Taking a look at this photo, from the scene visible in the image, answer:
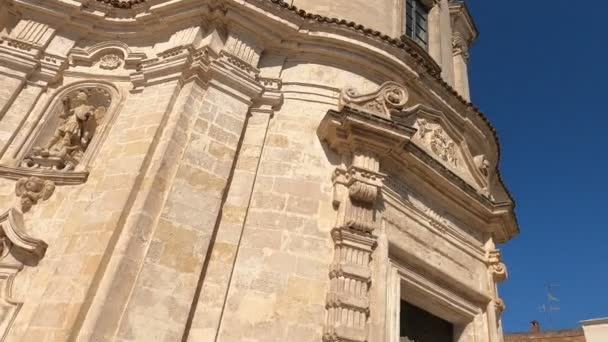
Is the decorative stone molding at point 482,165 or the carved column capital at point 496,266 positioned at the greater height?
the decorative stone molding at point 482,165

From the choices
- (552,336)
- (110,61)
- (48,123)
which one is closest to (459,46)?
(110,61)

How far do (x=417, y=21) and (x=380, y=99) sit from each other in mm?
4918

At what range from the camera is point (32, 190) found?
5910mm

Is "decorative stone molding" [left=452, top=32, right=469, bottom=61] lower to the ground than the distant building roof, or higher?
higher

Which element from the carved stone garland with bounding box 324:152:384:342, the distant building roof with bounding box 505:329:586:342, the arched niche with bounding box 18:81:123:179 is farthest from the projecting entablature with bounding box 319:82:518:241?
the distant building roof with bounding box 505:329:586:342

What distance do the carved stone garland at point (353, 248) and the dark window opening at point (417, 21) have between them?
17.5 ft

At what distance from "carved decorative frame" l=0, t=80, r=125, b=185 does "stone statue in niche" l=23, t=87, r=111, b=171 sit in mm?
80

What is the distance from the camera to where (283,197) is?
613cm

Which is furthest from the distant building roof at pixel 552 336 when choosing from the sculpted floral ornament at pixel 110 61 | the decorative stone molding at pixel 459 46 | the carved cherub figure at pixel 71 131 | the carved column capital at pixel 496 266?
the carved cherub figure at pixel 71 131

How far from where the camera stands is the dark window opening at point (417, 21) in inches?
426

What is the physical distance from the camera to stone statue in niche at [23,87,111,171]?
627cm

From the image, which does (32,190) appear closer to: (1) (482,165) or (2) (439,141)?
(2) (439,141)

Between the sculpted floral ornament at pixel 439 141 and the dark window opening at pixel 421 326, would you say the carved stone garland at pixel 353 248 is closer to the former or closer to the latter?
the dark window opening at pixel 421 326

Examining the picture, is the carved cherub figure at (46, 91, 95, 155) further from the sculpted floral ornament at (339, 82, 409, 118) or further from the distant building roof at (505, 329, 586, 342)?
the distant building roof at (505, 329, 586, 342)
